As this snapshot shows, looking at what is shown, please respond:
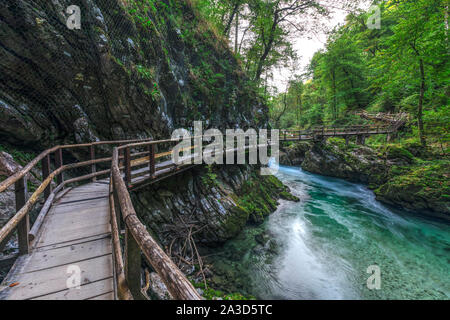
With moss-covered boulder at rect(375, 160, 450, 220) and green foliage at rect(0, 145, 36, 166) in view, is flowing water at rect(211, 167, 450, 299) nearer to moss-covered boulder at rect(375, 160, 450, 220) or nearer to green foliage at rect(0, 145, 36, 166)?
moss-covered boulder at rect(375, 160, 450, 220)

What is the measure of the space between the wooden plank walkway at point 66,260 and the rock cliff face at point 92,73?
2962 millimetres

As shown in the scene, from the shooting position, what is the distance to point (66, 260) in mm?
1994

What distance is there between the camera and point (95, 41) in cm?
512

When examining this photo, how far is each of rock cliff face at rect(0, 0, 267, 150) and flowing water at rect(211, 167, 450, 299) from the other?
595 cm

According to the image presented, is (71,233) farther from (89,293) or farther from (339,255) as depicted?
(339,255)

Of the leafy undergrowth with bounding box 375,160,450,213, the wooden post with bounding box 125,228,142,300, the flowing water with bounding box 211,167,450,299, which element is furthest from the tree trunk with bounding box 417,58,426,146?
the wooden post with bounding box 125,228,142,300

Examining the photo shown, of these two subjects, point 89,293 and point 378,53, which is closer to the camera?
point 89,293

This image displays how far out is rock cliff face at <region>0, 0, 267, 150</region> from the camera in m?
4.11

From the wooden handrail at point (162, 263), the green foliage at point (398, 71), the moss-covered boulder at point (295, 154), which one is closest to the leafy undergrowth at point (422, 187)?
the green foliage at point (398, 71)

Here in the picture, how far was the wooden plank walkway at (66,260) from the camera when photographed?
5.11 ft

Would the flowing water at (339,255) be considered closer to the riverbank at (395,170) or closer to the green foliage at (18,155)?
the riverbank at (395,170)

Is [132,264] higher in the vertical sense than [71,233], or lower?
higher

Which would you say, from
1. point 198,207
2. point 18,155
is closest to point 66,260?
point 18,155

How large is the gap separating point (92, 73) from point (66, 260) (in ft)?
17.7
